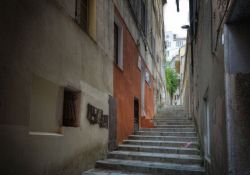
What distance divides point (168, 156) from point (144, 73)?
23.1 ft

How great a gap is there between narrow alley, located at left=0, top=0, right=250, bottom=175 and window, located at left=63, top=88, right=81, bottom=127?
2 centimetres

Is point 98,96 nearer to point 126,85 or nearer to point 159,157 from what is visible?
point 159,157

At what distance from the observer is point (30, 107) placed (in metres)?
3.75

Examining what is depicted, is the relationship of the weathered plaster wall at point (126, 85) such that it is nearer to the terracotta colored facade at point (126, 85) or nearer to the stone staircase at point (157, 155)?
the terracotta colored facade at point (126, 85)

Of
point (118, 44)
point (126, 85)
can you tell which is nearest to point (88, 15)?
point (118, 44)

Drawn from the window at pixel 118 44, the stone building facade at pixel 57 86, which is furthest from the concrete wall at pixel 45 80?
the window at pixel 118 44

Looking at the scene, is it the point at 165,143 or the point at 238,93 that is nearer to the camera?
the point at 238,93

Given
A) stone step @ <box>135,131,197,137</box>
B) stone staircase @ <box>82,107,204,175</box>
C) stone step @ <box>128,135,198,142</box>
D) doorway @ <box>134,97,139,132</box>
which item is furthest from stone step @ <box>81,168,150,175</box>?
doorway @ <box>134,97,139,132</box>

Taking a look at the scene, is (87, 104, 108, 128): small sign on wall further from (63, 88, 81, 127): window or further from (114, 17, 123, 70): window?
(114, 17, 123, 70): window

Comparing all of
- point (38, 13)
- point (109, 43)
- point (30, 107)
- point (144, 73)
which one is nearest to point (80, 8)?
point (109, 43)

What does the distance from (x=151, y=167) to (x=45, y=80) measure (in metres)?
3.37

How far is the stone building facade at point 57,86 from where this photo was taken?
3.27 m

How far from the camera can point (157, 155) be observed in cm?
672

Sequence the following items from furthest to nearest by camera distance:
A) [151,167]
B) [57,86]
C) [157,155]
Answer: [157,155]
[151,167]
[57,86]
